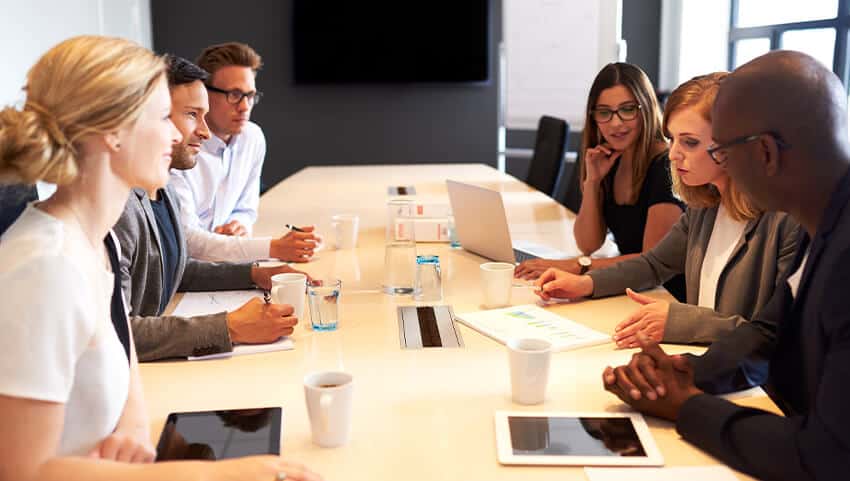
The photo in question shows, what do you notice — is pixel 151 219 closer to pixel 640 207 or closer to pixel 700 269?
pixel 700 269

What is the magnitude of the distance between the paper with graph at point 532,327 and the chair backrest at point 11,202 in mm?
895

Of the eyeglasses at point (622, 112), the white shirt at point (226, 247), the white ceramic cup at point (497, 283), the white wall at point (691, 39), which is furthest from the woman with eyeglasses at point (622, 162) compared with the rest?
the white wall at point (691, 39)

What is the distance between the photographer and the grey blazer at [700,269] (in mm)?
1623

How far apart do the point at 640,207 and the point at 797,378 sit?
137 cm

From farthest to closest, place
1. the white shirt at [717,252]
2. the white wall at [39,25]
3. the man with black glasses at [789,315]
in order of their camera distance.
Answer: the white wall at [39,25], the white shirt at [717,252], the man with black glasses at [789,315]

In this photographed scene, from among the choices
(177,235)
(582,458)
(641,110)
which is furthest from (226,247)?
(582,458)

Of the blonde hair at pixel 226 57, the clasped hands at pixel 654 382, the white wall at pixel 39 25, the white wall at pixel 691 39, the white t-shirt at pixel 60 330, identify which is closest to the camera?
the white t-shirt at pixel 60 330

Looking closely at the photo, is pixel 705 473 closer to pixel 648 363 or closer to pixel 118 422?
pixel 648 363

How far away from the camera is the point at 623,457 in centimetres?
116

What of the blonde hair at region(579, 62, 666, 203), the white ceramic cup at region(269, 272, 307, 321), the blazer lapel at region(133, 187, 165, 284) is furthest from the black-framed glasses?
the white ceramic cup at region(269, 272, 307, 321)

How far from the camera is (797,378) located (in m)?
1.33

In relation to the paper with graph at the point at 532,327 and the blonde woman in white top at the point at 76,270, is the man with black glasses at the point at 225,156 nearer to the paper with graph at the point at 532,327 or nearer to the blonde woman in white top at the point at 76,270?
the paper with graph at the point at 532,327

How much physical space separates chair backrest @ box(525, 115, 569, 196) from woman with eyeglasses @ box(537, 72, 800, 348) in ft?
7.38

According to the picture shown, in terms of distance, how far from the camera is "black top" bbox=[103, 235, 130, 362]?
122 cm
